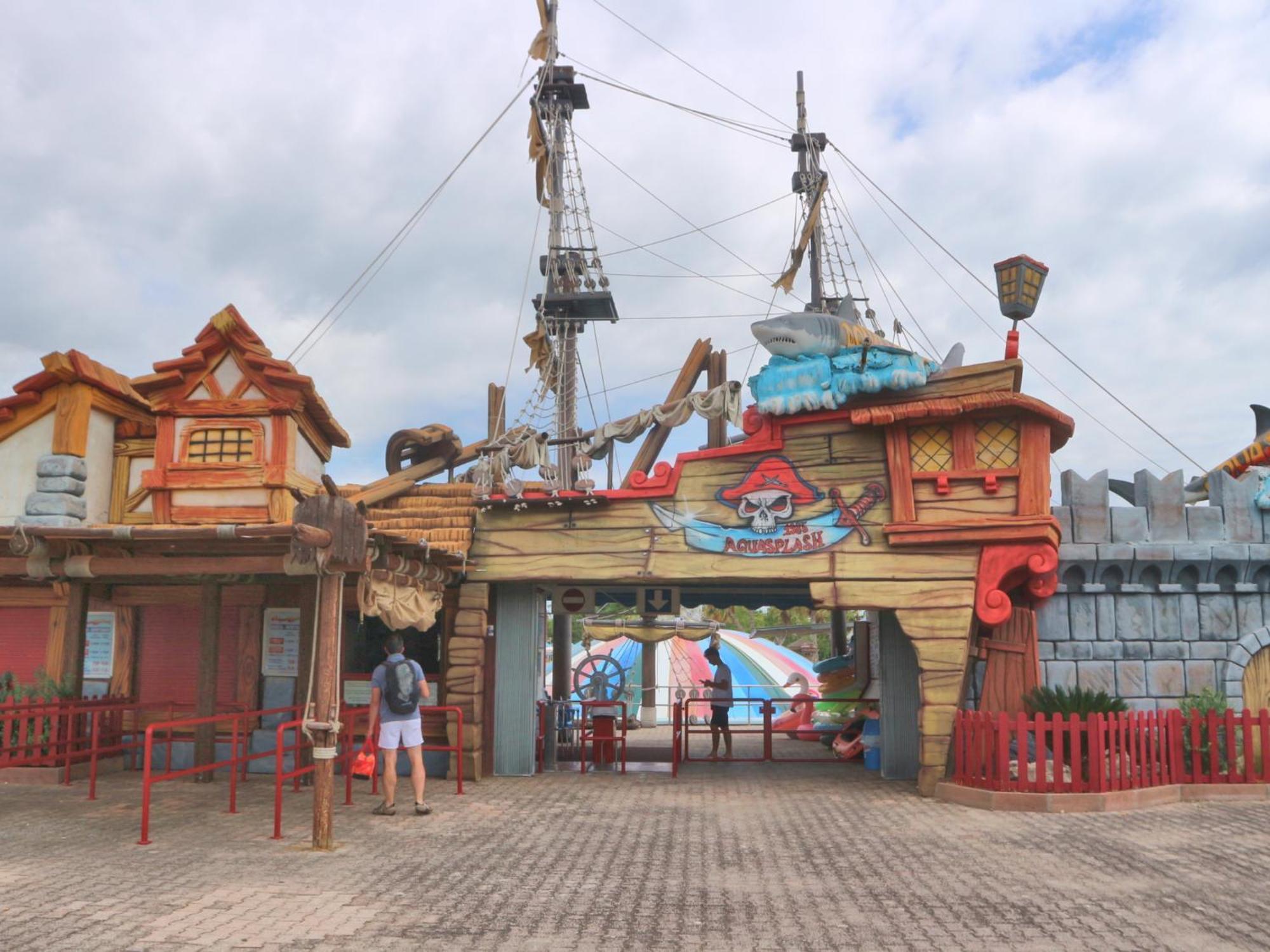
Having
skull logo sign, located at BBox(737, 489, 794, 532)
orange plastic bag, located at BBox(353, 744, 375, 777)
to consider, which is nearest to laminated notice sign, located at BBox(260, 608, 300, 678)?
orange plastic bag, located at BBox(353, 744, 375, 777)

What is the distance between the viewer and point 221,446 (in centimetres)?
1330

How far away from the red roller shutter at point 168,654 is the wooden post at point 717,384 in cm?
709

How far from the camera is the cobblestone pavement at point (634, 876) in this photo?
607 cm

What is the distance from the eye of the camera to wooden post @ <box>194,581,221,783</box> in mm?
12438

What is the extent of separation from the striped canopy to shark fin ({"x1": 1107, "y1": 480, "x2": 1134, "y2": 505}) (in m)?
11.8

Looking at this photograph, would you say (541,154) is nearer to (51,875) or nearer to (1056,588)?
(1056,588)

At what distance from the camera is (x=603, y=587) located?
14.2 metres

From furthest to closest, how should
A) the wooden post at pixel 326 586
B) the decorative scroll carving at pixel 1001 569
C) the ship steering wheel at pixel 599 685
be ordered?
the ship steering wheel at pixel 599 685, the decorative scroll carving at pixel 1001 569, the wooden post at pixel 326 586

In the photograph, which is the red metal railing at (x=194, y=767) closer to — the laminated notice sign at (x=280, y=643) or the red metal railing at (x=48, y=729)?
the laminated notice sign at (x=280, y=643)

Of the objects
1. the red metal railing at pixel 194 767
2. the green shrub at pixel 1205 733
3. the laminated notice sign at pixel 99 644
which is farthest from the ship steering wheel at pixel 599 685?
the green shrub at pixel 1205 733

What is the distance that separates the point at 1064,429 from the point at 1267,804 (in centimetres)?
450

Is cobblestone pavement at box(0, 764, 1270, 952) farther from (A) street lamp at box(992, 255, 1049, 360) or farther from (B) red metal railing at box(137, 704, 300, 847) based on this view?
(A) street lamp at box(992, 255, 1049, 360)

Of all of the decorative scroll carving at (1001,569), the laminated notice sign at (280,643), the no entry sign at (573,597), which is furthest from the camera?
the no entry sign at (573,597)

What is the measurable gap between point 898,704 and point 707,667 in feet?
47.8
